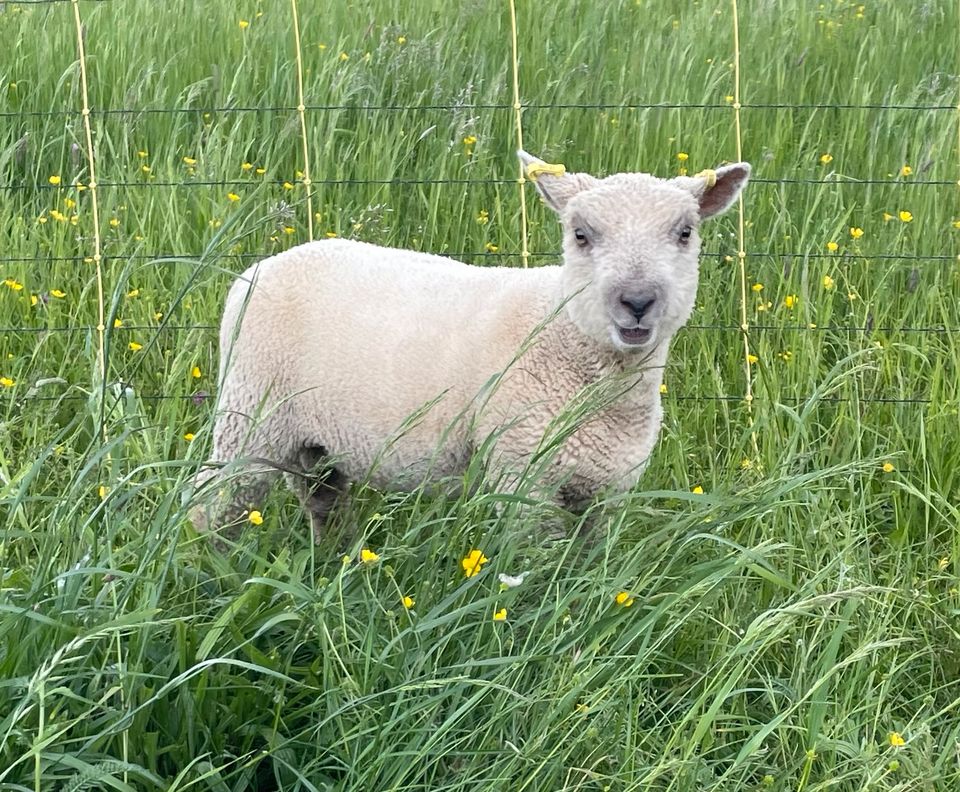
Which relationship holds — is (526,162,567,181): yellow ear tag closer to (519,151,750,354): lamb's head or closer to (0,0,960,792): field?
(519,151,750,354): lamb's head

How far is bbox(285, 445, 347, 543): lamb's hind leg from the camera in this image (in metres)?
3.59

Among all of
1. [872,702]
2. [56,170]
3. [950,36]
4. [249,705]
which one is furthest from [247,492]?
[950,36]

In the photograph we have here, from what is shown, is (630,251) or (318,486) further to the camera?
(318,486)

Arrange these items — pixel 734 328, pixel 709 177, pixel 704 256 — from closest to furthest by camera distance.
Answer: pixel 709 177, pixel 734 328, pixel 704 256

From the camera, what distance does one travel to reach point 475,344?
335cm

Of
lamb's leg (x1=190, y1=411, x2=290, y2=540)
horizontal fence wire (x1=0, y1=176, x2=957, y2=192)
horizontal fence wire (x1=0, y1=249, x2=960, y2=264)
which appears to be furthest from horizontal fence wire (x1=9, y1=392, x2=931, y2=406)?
horizontal fence wire (x1=0, y1=176, x2=957, y2=192)

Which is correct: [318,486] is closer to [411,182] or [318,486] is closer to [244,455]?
[244,455]

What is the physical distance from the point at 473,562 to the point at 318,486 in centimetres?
117

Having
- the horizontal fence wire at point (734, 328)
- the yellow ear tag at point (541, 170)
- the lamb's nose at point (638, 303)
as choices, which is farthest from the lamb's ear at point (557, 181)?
the horizontal fence wire at point (734, 328)

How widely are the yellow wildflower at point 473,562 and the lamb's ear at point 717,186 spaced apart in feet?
3.93

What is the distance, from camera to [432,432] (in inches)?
131

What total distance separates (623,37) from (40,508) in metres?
3.46

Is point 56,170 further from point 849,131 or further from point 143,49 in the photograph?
point 849,131

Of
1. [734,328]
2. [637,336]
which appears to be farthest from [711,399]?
[637,336]
